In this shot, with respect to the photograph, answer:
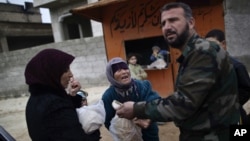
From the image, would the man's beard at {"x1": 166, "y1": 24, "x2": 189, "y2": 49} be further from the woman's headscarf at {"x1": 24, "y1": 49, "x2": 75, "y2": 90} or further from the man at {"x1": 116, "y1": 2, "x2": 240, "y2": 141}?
the woman's headscarf at {"x1": 24, "y1": 49, "x2": 75, "y2": 90}

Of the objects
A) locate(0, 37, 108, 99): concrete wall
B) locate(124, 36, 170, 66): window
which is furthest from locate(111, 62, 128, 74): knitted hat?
locate(0, 37, 108, 99): concrete wall

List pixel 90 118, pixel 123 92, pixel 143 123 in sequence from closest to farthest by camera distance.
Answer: pixel 90 118 < pixel 143 123 < pixel 123 92

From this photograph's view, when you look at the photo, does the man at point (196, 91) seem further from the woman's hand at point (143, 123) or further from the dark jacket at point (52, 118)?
the woman's hand at point (143, 123)

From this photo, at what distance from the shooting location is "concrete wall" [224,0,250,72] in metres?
7.52

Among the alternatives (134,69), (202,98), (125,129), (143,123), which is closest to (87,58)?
(134,69)

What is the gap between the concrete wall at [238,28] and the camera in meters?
7.52

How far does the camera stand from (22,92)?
12.2 m

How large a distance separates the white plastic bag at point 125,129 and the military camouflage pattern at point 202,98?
0.75 meters

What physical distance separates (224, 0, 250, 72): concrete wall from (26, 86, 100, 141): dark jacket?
6848mm

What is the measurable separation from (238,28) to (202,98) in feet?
22.5

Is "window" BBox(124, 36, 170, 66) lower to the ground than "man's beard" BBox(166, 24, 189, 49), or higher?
lower

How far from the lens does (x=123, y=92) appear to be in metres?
2.56

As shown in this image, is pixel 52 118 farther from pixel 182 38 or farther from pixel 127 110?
pixel 182 38

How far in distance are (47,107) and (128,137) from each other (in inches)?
38.0
